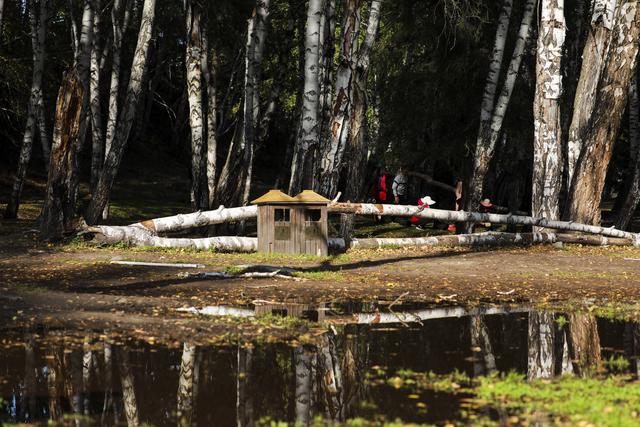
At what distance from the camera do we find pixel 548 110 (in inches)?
888

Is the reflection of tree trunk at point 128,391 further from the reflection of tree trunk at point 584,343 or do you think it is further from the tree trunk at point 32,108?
the tree trunk at point 32,108

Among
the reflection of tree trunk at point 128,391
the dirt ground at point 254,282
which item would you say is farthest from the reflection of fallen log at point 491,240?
the reflection of tree trunk at point 128,391

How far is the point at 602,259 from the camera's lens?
19750 millimetres

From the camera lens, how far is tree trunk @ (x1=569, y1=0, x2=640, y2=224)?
23.3 metres

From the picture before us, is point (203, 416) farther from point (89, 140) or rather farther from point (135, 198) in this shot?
point (89, 140)

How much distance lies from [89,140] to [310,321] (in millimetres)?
46792

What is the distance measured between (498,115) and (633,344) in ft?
54.0

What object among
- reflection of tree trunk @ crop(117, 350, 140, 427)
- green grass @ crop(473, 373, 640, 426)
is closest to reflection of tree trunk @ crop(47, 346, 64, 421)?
reflection of tree trunk @ crop(117, 350, 140, 427)

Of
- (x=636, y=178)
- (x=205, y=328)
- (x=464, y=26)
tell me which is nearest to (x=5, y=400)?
(x=205, y=328)

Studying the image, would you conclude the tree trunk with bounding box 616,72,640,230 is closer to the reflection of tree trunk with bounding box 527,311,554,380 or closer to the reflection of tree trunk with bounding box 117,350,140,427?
the reflection of tree trunk with bounding box 527,311,554,380

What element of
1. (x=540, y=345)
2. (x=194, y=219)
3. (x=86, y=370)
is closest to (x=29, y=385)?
(x=86, y=370)

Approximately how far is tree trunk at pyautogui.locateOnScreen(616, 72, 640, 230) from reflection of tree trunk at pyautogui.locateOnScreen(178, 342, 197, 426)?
2122cm

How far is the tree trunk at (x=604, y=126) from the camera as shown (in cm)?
2331

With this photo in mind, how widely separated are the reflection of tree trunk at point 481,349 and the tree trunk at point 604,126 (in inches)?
524
